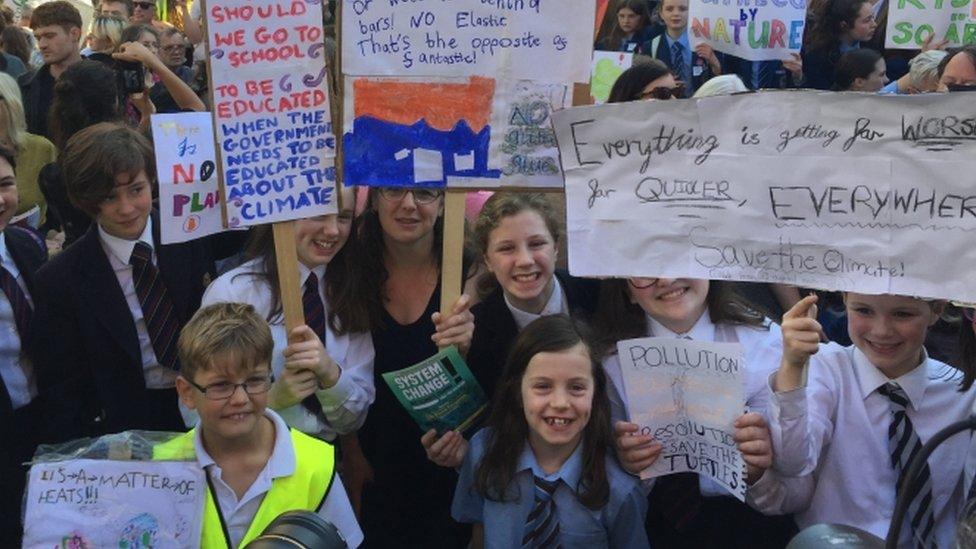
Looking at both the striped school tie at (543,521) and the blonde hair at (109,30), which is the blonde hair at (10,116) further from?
the striped school tie at (543,521)

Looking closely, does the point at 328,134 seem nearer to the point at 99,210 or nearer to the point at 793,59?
the point at 99,210

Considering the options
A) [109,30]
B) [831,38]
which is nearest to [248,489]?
[109,30]

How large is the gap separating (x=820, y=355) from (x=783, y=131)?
684 mm

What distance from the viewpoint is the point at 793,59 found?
770 centimetres

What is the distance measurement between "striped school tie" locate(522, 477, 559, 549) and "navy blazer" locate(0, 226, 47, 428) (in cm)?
179

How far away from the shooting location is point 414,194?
4199 millimetres

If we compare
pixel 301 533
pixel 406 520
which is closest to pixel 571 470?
pixel 406 520

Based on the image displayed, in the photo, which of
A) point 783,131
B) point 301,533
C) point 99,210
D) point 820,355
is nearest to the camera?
point 301,533

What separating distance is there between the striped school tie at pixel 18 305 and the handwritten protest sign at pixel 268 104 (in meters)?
0.85

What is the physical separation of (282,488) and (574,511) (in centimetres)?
85

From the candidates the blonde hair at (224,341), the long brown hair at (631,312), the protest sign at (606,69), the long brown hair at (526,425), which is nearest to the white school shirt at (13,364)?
the blonde hair at (224,341)

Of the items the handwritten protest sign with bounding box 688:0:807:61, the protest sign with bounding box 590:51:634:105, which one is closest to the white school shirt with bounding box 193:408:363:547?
the protest sign with bounding box 590:51:634:105

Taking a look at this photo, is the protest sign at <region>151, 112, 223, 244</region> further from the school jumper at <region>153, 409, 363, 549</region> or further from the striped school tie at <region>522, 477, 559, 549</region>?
the striped school tie at <region>522, 477, 559, 549</region>

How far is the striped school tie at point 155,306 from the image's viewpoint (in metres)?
4.17
